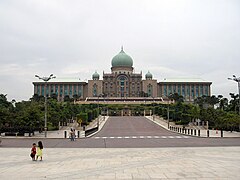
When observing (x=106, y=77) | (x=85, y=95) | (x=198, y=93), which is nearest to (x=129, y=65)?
(x=106, y=77)

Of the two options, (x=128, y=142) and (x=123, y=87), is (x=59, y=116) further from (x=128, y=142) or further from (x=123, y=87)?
(x=123, y=87)

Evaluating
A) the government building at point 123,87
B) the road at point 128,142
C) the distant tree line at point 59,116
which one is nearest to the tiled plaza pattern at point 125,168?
the road at point 128,142

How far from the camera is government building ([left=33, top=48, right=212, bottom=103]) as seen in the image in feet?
449

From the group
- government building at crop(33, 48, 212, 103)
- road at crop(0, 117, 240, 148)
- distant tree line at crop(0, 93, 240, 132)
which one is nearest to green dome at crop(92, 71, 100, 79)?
government building at crop(33, 48, 212, 103)

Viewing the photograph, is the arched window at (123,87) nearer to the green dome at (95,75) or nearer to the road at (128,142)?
the green dome at (95,75)

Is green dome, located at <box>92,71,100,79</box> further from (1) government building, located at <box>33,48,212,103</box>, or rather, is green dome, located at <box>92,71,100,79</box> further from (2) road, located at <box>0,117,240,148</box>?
(2) road, located at <box>0,117,240,148</box>

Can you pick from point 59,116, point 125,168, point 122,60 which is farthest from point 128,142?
point 122,60

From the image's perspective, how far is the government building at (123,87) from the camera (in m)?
137

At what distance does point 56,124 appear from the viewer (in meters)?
55.2

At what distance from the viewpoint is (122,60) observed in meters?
136

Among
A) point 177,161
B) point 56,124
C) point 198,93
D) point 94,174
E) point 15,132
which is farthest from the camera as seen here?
point 198,93

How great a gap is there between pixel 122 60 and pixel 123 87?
13.4 meters

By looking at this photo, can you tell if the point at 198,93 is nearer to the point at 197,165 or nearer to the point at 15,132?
the point at 15,132

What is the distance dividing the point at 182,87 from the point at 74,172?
138330 mm
